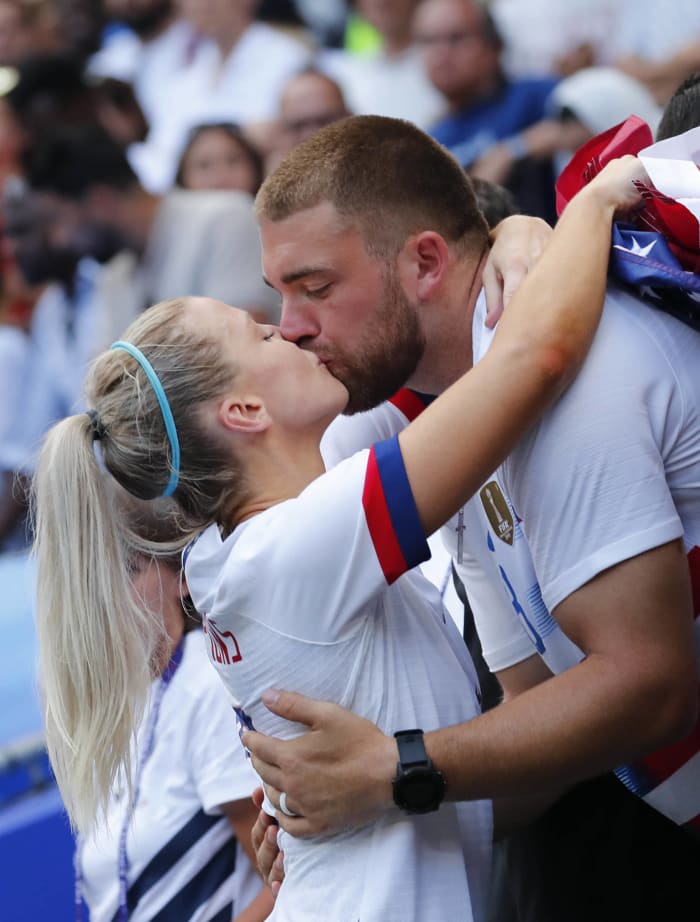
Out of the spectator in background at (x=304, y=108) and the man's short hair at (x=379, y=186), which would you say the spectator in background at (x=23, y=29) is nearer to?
the spectator in background at (x=304, y=108)

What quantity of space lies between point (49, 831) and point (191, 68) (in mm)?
5114

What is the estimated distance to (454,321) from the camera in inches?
80.7

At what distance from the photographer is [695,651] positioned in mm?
1520

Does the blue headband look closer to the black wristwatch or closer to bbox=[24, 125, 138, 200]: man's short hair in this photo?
the black wristwatch

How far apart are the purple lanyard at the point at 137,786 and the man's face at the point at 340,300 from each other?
0.77 metres

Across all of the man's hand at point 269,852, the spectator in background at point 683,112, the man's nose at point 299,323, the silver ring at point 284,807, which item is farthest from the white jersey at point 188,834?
the spectator in background at point 683,112

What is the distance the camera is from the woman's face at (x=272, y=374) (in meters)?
1.75

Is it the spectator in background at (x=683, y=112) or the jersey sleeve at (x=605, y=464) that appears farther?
the spectator in background at (x=683, y=112)

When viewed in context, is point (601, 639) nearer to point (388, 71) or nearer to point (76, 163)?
point (388, 71)

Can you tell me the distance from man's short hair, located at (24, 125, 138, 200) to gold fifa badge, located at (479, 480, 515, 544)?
5.37 meters

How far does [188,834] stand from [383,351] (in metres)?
1.06

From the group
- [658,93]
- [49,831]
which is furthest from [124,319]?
[49,831]

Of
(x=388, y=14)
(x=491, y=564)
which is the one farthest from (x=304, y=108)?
(x=491, y=564)

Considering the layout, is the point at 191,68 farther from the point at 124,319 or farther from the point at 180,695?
the point at 180,695
